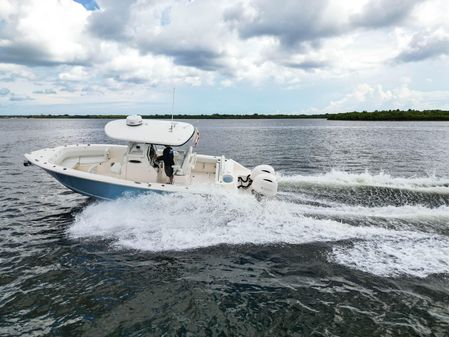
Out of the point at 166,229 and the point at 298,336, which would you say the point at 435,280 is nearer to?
the point at 298,336

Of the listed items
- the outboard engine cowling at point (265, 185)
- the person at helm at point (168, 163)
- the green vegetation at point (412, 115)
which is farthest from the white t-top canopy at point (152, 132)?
the green vegetation at point (412, 115)

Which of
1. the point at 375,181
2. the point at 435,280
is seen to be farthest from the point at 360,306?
the point at 375,181

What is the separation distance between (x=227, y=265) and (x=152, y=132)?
5.60 meters

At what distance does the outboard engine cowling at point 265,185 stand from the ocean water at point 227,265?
384 millimetres

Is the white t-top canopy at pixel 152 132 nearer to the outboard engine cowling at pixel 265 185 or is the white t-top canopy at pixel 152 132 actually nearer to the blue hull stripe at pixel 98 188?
the blue hull stripe at pixel 98 188

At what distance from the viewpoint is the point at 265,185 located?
10.9m

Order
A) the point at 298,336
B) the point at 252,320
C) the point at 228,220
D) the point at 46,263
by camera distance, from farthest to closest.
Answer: the point at 228,220
the point at 46,263
the point at 252,320
the point at 298,336

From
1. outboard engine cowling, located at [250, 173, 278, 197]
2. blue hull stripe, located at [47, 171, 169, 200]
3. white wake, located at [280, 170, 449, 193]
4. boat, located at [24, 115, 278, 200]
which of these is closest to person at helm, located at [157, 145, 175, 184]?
boat, located at [24, 115, 278, 200]

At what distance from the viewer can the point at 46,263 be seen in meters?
8.34

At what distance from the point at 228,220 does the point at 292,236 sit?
1.90 metres

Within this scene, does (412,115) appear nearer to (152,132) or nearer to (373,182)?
(373,182)

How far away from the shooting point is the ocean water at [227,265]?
20.4ft

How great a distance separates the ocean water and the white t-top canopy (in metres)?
1.92

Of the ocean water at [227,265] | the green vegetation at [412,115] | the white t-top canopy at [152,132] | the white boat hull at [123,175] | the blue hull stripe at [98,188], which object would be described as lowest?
the ocean water at [227,265]
